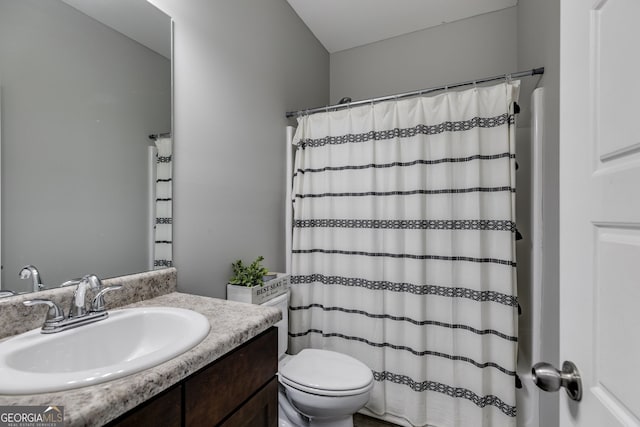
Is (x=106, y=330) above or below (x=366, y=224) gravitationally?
below

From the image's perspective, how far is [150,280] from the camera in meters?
1.12

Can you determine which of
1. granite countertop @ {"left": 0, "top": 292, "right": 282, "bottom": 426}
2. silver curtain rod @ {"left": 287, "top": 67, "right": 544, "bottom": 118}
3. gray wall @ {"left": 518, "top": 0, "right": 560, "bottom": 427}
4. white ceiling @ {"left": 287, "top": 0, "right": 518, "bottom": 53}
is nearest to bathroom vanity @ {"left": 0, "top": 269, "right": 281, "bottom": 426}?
granite countertop @ {"left": 0, "top": 292, "right": 282, "bottom": 426}

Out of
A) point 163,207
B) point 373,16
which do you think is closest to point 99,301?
point 163,207

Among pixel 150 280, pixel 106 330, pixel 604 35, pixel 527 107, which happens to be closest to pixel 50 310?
pixel 106 330

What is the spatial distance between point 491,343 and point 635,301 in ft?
4.24

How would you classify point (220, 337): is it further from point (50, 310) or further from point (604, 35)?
point (604, 35)

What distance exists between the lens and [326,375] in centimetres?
138

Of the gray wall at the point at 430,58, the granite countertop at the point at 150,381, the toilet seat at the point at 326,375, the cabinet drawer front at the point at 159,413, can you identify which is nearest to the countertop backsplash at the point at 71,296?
the granite countertop at the point at 150,381

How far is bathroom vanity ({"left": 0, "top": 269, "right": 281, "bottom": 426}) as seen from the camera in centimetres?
50

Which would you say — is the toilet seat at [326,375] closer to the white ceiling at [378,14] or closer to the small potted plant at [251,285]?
the small potted plant at [251,285]

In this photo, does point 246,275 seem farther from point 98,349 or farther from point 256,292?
point 98,349

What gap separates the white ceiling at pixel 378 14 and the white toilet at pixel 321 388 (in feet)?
7.06

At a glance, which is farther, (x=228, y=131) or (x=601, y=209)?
(x=228, y=131)
